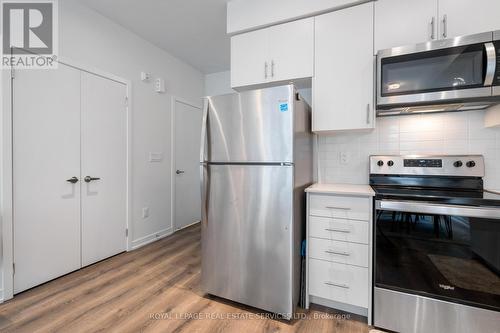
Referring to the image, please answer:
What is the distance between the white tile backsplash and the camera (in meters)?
1.73

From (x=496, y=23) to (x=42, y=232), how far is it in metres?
3.90

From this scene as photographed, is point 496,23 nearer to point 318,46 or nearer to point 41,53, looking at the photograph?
point 318,46

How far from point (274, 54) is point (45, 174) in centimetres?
238

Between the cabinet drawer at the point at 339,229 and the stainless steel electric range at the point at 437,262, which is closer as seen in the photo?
the stainless steel electric range at the point at 437,262

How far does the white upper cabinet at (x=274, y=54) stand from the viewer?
1.96 m

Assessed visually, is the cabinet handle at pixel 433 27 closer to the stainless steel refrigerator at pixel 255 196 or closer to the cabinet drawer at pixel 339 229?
the stainless steel refrigerator at pixel 255 196

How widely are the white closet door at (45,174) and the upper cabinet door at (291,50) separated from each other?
2.00 m

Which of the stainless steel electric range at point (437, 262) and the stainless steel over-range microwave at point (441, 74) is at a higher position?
the stainless steel over-range microwave at point (441, 74)

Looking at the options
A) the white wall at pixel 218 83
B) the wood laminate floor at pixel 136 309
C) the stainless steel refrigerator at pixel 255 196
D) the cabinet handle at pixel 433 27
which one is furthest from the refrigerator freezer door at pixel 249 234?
the white wall at pixel 218 83

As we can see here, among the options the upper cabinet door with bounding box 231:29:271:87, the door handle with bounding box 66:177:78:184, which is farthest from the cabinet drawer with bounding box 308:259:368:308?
the door handle with bounding box 66:177:78:184

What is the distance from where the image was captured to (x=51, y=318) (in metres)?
1.59

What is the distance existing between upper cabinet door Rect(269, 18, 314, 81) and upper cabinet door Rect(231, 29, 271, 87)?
6 centimetres

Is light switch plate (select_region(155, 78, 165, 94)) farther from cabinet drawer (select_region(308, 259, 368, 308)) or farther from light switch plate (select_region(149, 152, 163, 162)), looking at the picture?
cabinet drawer (select_region(308, 259, 368, 308))

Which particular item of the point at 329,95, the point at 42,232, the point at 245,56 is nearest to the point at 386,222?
the point at 329,95
